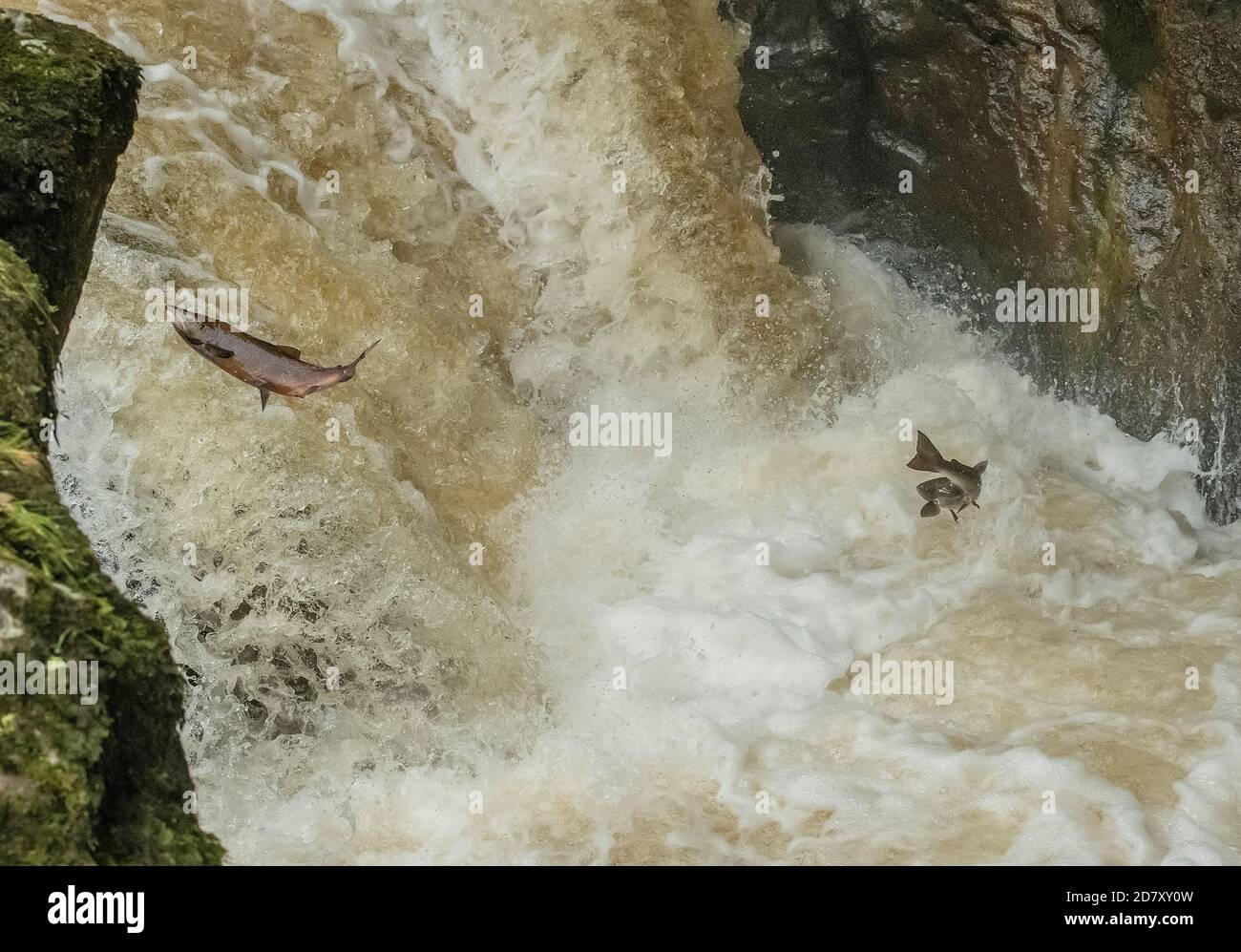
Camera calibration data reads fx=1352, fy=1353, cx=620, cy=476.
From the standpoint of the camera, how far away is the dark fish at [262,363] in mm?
4070

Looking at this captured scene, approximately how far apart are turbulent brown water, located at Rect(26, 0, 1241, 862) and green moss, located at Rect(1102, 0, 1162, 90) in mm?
1594

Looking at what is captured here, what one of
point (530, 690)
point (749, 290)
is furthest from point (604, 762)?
point (749, 290)

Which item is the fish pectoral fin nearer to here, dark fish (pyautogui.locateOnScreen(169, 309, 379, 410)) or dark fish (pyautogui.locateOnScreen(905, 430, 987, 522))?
dark fish (pyautogui.locateOnScreen(905, 430, 987, 522))

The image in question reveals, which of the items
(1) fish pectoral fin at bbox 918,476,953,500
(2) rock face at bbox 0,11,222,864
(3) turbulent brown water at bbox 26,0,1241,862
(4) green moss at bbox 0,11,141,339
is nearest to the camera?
(2) rock face at bbox 0,11,222,864

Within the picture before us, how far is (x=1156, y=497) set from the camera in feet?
22.2

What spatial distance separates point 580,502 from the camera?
6.28m

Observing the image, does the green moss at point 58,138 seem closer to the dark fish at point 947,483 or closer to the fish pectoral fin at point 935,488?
the dark fish at point 947,483

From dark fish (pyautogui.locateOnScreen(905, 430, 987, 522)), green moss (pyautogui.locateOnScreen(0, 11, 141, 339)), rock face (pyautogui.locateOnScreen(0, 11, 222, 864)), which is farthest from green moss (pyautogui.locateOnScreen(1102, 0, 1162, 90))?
rock face (pyautogui.locateOnScreen(0, 11, 222, 864))

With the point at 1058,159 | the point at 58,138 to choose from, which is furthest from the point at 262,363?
the point at 1058,159

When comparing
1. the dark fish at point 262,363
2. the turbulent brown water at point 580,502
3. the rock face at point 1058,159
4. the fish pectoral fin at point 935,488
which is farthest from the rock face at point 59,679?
the rock face at point 1058,159

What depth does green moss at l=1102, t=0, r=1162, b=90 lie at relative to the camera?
256 inches

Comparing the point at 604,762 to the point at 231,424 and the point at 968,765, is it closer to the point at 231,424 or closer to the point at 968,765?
the point at 968,765

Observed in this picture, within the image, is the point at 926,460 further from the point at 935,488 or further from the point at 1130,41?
the point at 1130,41
